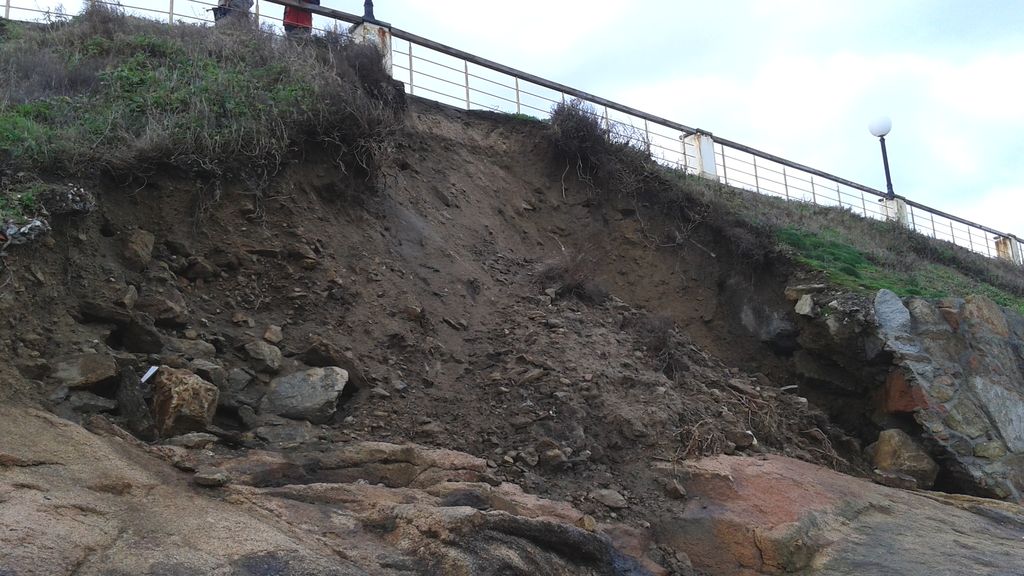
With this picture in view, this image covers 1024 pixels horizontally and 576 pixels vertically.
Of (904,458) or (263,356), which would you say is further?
(904,458)

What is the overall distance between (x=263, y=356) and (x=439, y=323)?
1.97 m

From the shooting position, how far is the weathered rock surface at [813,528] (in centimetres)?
559

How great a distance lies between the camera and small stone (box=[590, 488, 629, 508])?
589 centimetres

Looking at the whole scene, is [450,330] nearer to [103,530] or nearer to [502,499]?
[502,499]

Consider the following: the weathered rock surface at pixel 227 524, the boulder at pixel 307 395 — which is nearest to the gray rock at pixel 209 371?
the boulder at pixel 307 395

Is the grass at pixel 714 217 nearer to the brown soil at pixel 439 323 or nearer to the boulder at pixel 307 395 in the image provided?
the brown soil at pixel 439 323

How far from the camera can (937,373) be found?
29.2 ft

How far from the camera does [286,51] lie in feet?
29.1

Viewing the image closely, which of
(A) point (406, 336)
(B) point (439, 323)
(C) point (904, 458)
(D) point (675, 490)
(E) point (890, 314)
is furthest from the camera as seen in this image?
(E) point (890, 314)

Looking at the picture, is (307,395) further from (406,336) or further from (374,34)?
(374,34)

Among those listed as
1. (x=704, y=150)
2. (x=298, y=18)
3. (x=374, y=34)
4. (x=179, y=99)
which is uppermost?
(x=298, y=18)

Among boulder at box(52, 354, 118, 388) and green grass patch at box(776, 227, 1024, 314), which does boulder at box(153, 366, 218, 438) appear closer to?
boulder at box(52, 354, 118, 388)

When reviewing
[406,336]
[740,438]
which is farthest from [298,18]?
[740,438]

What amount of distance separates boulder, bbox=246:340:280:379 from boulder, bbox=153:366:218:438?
0.66 meters
